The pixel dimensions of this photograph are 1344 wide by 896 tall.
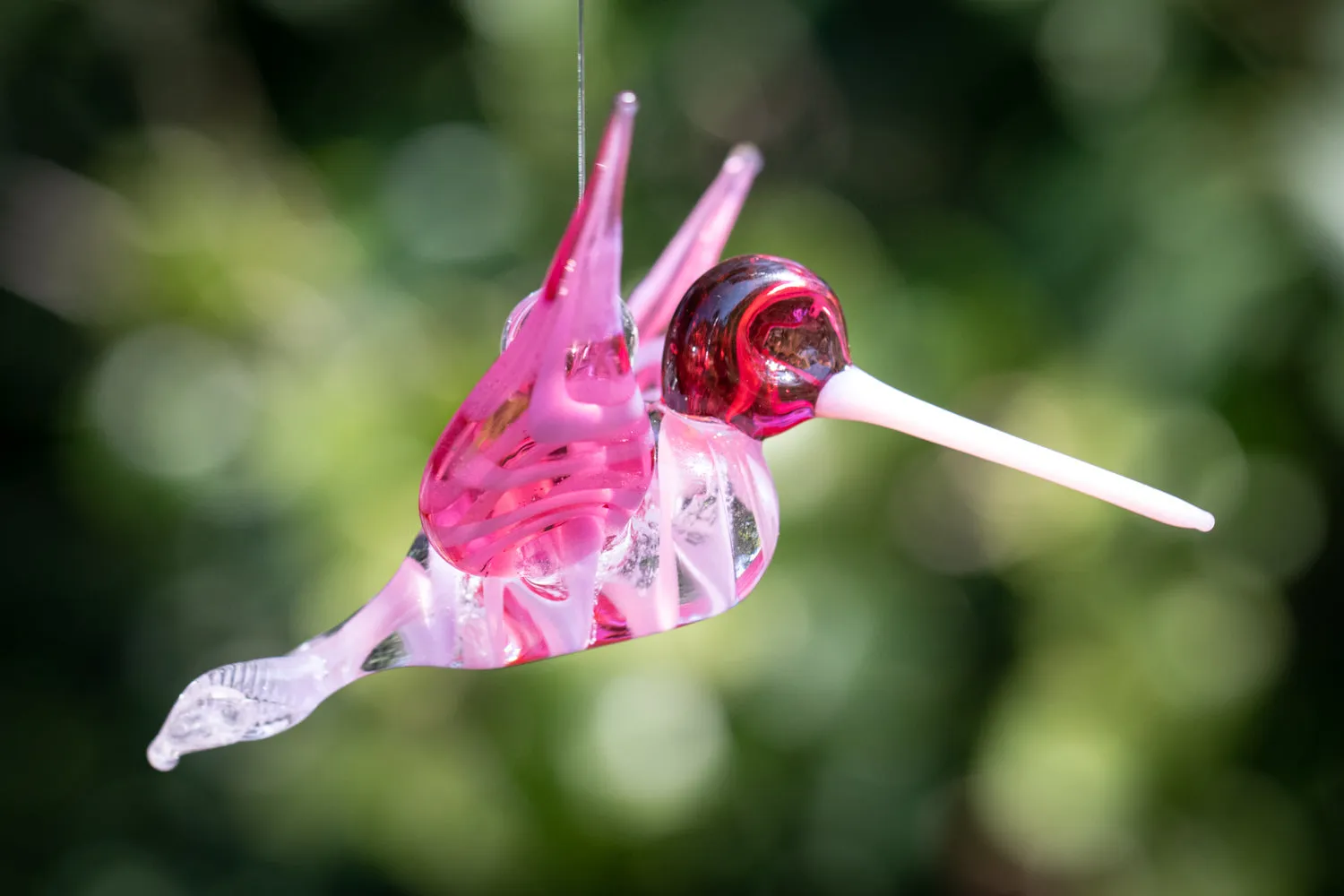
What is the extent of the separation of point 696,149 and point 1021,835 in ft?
2.55

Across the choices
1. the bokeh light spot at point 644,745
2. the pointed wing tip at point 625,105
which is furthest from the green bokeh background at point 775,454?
the pointed wing tip at point 625,105

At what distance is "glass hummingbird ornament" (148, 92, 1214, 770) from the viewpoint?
29 centimetres

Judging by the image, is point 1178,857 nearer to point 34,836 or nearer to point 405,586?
point 405,586

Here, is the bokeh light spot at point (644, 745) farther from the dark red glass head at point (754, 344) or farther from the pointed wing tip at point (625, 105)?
the pointed wing tip at point (625, 105)

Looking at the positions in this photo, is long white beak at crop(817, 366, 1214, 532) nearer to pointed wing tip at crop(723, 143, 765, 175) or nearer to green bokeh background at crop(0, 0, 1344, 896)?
pointed wing tip at crop(723, 143, 765, 175)

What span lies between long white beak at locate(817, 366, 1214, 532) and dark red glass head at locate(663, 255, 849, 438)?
2 centimetres

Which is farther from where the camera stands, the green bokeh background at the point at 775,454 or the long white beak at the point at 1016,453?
the green bokeh background at the point at 775,454

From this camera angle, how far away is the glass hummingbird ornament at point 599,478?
29 cm

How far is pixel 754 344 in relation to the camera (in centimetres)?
35

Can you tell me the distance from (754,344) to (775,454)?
28.0 inches

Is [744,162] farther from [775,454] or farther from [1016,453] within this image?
[775,454]

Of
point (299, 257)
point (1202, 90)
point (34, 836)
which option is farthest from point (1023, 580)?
point (34, 836)

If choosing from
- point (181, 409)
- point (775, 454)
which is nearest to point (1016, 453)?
point (775, 454)

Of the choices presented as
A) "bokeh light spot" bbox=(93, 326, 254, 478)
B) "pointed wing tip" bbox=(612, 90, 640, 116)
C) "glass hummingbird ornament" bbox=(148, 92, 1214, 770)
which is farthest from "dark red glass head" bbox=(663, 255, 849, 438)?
"bokeh light spot" bbox=(93, 326, 254, 478)
